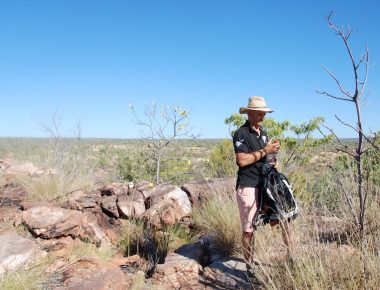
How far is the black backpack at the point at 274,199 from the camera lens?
3.96m

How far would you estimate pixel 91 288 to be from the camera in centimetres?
391

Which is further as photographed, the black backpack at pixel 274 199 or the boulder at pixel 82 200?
the boulder at pixel 82 200

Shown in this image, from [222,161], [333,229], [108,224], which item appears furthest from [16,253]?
[222,161]

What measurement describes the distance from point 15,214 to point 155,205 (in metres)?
2.17

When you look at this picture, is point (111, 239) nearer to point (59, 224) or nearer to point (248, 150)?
point (59, 224)

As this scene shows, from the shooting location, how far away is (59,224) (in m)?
5.85

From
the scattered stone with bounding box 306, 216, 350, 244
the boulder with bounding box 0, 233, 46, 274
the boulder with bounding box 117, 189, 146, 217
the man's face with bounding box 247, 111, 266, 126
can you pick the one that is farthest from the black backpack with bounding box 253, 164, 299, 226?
the boulder with bounding box 117, 189, 146, 217

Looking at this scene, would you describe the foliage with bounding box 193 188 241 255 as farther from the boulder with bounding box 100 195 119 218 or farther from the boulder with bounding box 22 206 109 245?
the boulder with bounding box 22 206 109 245

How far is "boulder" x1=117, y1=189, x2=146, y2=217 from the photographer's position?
6945 mm

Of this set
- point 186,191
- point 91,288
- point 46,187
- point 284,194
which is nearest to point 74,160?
point 46,187

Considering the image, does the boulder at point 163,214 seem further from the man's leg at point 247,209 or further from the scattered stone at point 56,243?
the man's leg at point 247,209

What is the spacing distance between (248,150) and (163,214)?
9.52 ft

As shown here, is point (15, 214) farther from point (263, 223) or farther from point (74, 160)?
point (263, 223)

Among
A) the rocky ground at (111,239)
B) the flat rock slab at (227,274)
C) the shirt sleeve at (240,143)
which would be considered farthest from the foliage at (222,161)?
the shirt sleeve at (240,143)
